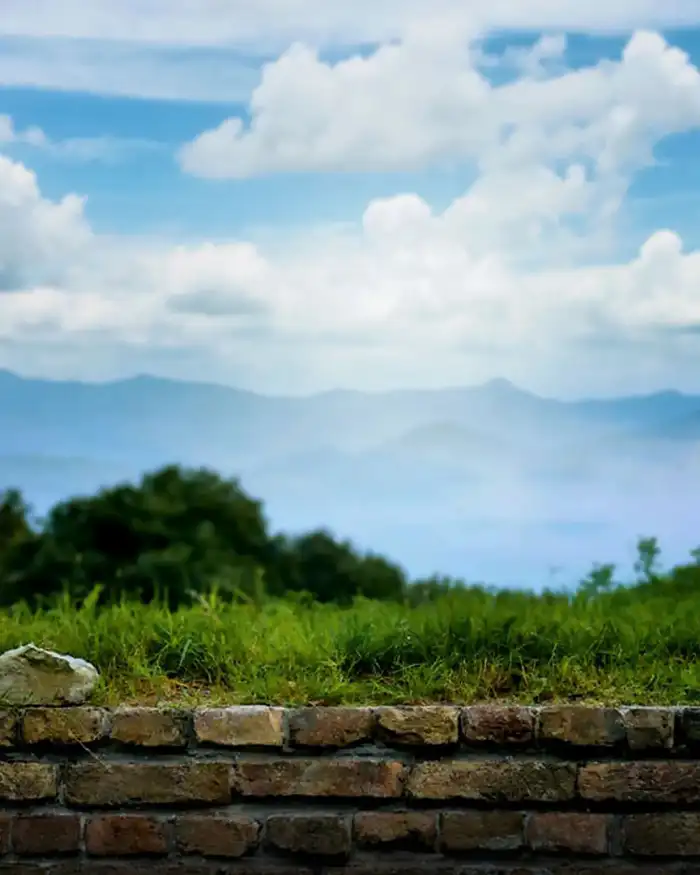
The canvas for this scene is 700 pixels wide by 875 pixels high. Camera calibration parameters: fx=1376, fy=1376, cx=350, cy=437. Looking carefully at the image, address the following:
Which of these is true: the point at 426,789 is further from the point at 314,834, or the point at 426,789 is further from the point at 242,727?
the point at 242,727

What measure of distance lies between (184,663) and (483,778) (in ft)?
3.19

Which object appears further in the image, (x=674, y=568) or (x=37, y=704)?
(x=674, y=568)

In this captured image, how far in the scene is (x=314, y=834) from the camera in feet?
12.0

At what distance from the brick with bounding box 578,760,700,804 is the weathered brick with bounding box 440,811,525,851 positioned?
0.20 m

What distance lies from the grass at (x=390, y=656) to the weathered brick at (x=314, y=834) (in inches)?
12.5

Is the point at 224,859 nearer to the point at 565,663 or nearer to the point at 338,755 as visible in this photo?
the point at 338,755

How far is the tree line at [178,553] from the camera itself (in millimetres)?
6738

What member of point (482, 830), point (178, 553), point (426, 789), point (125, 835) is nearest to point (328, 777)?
point (426, 789)

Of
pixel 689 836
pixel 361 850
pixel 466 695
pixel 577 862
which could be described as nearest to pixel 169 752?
pixel 361 850

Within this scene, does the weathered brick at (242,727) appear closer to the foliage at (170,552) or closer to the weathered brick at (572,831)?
the weathered brick at (572,831)

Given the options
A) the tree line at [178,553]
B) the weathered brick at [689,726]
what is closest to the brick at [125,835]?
the weathered brick at [689,726]

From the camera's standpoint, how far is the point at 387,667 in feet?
13.1

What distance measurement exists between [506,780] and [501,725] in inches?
5.7

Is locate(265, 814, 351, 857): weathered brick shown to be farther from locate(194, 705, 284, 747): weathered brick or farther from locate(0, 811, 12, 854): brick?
locate(0, 811, 12, 854): brick
